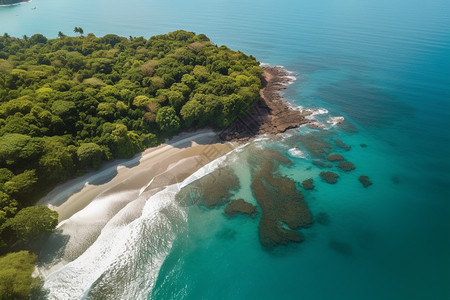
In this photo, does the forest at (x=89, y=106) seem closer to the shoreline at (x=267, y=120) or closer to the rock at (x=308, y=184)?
the shoreline at (x=267, y=120)

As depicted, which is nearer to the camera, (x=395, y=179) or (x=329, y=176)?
(x=395, y=179)

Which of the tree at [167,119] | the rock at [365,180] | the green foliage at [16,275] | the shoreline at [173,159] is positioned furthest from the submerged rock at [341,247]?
the green foliage at [16,275]

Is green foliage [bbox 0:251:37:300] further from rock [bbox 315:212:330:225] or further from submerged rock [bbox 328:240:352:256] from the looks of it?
rock [bbox 315:212:330:225]

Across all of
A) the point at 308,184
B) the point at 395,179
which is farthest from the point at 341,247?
the point at 395,179

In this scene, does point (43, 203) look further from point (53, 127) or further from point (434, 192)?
point (434, 192)

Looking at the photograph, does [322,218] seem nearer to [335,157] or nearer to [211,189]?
[335,157]

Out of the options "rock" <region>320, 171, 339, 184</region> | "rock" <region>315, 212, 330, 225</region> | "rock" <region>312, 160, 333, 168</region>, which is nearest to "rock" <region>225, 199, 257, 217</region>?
"rock" <region>315, 212, 330, 225</region>
